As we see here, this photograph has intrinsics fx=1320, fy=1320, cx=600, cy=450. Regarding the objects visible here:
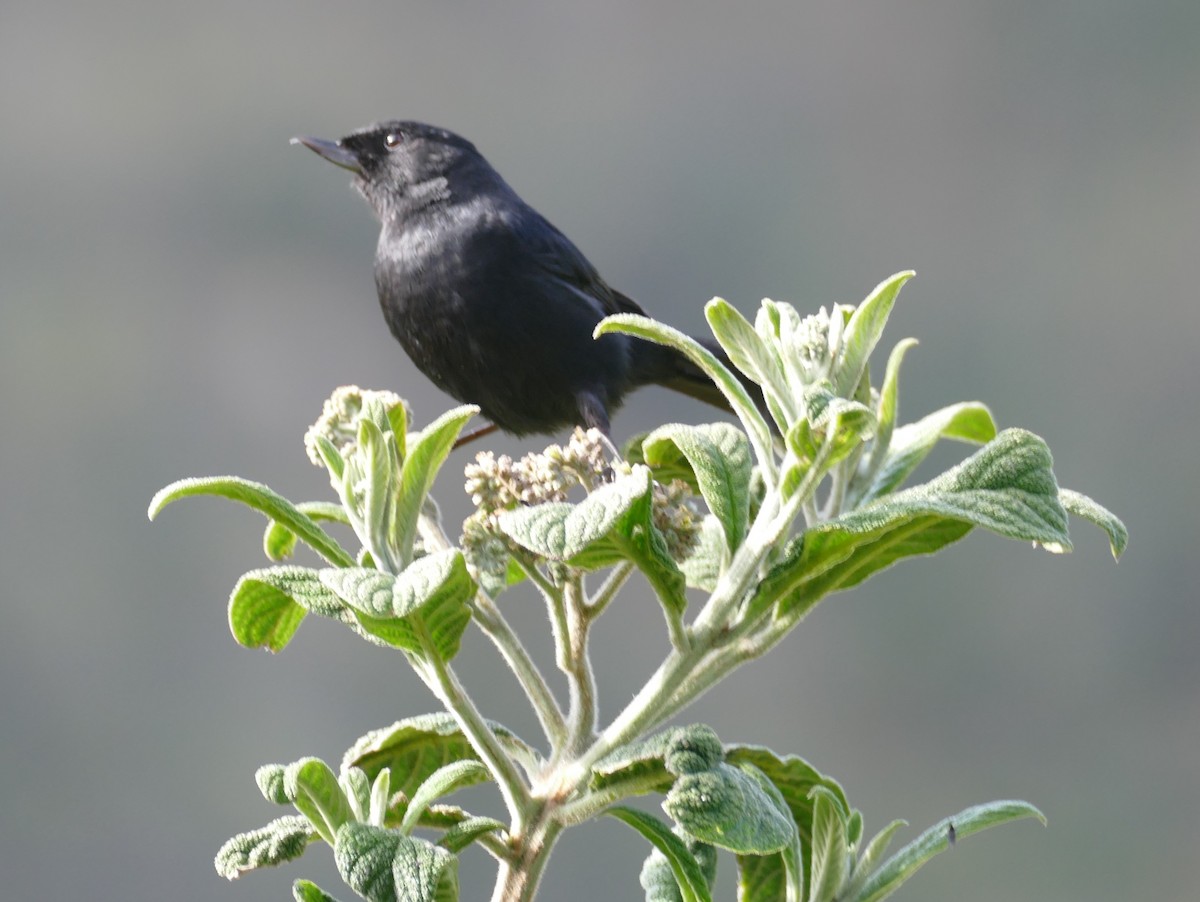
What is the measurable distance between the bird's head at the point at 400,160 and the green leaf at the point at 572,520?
1.24 metres

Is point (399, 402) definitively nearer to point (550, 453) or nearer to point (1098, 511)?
point (550, 453)

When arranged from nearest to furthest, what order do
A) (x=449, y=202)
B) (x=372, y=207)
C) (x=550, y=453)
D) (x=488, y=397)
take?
(x=550, y=453) → (x=488, y=397) → (x=449, y=202) → (x=372, y=207)

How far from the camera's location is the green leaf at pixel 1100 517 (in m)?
0.72

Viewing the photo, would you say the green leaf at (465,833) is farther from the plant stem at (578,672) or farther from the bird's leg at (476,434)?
the bird's leg at (476,434)

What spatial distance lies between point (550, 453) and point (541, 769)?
7.2 inches

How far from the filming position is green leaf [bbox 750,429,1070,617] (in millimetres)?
673

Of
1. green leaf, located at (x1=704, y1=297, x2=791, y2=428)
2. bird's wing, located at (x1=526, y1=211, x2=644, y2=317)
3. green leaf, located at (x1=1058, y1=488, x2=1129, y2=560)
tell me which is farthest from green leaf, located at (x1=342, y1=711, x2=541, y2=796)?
bird's wing, located at (x1=526, y1=211, x2=644, y2=317)

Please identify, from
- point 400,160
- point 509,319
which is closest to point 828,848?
point 509,319

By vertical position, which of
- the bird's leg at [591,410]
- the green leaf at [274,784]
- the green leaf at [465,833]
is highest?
the bird's leg at [591,410]

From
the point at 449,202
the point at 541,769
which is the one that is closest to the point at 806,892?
the point at 541,769

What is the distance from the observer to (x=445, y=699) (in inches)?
28.2

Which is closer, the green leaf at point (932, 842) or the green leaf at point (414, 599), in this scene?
the green leaf at point (414, 599)

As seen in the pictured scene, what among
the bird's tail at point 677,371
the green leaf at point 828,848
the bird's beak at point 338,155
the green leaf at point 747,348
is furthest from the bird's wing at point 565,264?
the green leaf at point 828,848

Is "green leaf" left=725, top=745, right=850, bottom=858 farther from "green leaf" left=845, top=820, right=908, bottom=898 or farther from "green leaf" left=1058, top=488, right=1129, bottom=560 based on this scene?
"green leaf" left=1058, top=488, right=1129, bottom=560
